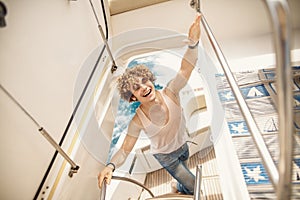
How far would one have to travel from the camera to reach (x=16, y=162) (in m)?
0.92

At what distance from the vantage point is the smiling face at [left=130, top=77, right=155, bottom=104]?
1.21 metres

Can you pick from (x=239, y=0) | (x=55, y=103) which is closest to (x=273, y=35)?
(x=55, y=103)

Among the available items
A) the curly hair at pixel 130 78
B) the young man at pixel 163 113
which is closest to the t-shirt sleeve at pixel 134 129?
the young man at pixel 163 113

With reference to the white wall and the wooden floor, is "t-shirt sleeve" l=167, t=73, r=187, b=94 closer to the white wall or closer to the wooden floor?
the white wall

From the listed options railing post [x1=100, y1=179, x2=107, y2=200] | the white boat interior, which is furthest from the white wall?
railing post [x1=100, y1=179, x2=107, y2=200]

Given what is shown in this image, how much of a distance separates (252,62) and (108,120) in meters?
1.33

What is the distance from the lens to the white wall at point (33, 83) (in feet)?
2.93

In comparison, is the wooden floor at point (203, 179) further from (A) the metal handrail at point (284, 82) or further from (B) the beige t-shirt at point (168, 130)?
(A) the metal handrail at point (284, 82)

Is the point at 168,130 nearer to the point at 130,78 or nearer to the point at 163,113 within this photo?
the point at 163,113

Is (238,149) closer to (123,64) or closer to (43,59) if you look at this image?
(43,59)

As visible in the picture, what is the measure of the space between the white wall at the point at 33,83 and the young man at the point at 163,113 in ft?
1.26

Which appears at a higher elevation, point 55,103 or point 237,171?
point 55,103

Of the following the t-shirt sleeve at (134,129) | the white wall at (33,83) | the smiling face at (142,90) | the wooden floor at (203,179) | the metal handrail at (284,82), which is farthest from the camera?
the wooden floor at (203,179)

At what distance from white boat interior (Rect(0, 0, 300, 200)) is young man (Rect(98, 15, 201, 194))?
0.23m
